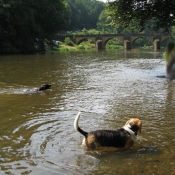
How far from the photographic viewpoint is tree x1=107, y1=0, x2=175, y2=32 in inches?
724

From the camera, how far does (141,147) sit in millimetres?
Answer: 5922

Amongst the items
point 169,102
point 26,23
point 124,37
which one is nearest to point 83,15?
point 124,37

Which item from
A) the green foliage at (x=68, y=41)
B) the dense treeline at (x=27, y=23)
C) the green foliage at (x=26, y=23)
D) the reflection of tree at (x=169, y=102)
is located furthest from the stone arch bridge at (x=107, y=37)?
the reflection of tree at (x=169, y=102)

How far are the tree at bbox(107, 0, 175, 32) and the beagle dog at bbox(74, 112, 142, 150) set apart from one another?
44.5ft

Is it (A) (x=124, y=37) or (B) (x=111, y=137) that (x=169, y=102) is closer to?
(B) (x=111, y=137)

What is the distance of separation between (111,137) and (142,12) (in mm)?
16088

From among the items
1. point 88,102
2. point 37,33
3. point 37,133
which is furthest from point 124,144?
point 37,33

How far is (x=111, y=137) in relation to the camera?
212 inches

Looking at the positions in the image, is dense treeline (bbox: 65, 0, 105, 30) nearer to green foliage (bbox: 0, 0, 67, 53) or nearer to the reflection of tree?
green foliage (bbox: 0, 0, 67, 53)

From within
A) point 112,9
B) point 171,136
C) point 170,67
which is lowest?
point 171,136

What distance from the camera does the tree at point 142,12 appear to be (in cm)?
1839

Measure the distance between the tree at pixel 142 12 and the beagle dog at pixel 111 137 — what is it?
44.5ft

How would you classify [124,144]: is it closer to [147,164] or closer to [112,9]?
[147,164]

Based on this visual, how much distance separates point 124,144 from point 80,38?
81.3 meters
